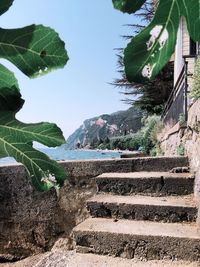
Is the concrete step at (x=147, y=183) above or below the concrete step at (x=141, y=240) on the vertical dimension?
above

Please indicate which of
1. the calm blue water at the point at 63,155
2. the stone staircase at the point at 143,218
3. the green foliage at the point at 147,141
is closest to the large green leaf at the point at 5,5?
the calm blue water at the point at 63,155

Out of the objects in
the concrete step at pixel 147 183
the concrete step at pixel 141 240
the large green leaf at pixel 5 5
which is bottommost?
the concrete step at pixel 141 240

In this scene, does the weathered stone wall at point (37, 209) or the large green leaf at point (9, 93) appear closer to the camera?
the large green leaf at point (9, 93)

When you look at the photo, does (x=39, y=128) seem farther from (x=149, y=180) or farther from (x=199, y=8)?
(x=149, y=180)

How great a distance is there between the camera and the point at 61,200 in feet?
14.6

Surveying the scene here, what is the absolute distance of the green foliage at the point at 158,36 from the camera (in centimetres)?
33

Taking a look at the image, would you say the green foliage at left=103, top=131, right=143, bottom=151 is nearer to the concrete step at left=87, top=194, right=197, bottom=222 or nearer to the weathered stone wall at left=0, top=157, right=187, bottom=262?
the weathered stone wall at left=0, top=157, right=187, bottom=262

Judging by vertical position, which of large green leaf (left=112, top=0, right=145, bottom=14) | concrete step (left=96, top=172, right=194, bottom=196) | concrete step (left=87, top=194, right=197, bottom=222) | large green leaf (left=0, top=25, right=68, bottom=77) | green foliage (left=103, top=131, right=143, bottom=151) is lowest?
green foliage (left=103, top=131, right=143, bottom=151)

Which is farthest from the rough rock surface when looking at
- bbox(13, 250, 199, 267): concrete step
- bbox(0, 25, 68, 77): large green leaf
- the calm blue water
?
bbox(0, 25, 68, 77): large green leaf

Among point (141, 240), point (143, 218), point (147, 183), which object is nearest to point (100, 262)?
point (141, 240)

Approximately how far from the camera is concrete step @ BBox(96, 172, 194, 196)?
4.16 metres

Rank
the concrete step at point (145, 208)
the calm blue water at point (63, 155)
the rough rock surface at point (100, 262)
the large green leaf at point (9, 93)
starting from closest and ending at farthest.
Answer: the large green leaf at point (9, 93), the calm blue water at point (63, 155), the rough rock surface at point (100, 262), the concrete step at point (145, 208)

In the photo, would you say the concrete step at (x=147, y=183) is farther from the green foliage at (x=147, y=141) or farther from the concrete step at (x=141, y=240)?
the green foliage at (x=147, y=141)

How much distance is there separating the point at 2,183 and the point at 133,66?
445 cm
